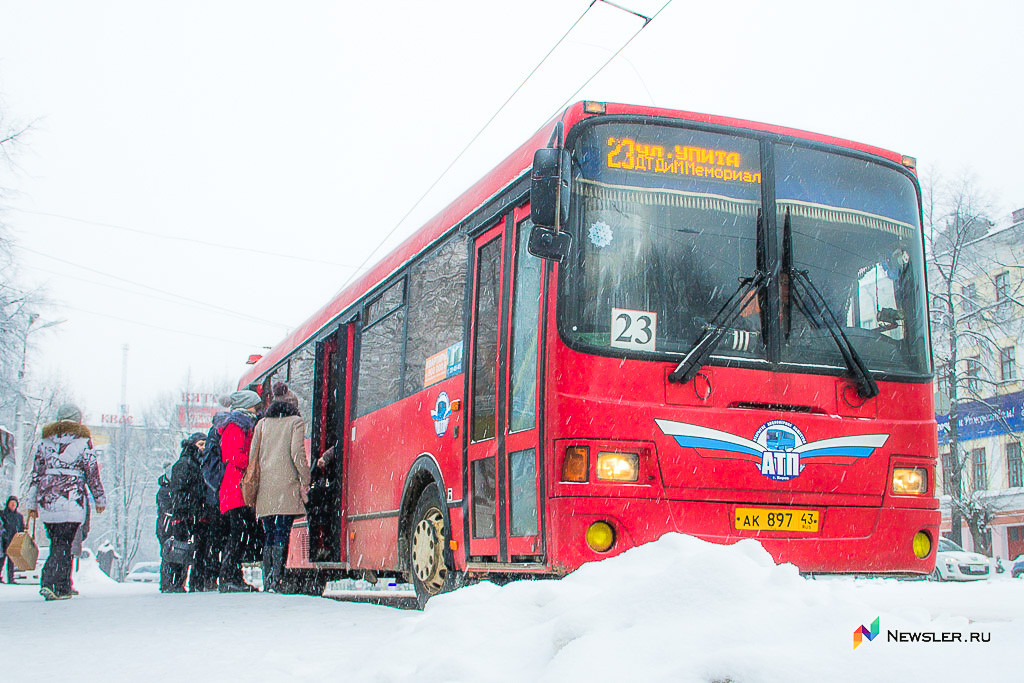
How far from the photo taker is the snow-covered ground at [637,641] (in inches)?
136

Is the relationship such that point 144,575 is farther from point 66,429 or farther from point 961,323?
point 66,429

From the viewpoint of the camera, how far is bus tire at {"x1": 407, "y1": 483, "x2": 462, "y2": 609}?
25.3ft

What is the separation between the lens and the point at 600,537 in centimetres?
605

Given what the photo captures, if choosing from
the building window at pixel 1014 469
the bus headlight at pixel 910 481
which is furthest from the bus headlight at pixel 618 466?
the building window at pixel 1014 469

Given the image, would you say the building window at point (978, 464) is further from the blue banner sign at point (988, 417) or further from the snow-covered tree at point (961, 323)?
the snow-covered tree at point (961, 323)

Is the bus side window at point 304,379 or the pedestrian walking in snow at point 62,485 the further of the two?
the bus side window at point 304,379

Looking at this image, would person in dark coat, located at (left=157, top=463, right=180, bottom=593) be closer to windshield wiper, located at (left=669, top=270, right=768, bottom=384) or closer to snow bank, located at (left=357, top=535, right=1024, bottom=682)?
windshield wiper, located at (left=669, top=270, right=768, bottom=384)

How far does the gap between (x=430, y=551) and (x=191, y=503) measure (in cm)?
472

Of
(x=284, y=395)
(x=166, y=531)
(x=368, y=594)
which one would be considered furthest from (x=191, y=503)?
(x=368, y=594)

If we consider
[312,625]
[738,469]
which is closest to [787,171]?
[738,469]

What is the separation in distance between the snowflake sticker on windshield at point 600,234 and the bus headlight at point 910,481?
2190mm

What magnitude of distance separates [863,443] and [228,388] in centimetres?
7269

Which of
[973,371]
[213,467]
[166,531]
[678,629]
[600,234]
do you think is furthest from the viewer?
[973,371]

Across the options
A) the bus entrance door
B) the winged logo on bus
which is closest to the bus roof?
the bus entrance door
